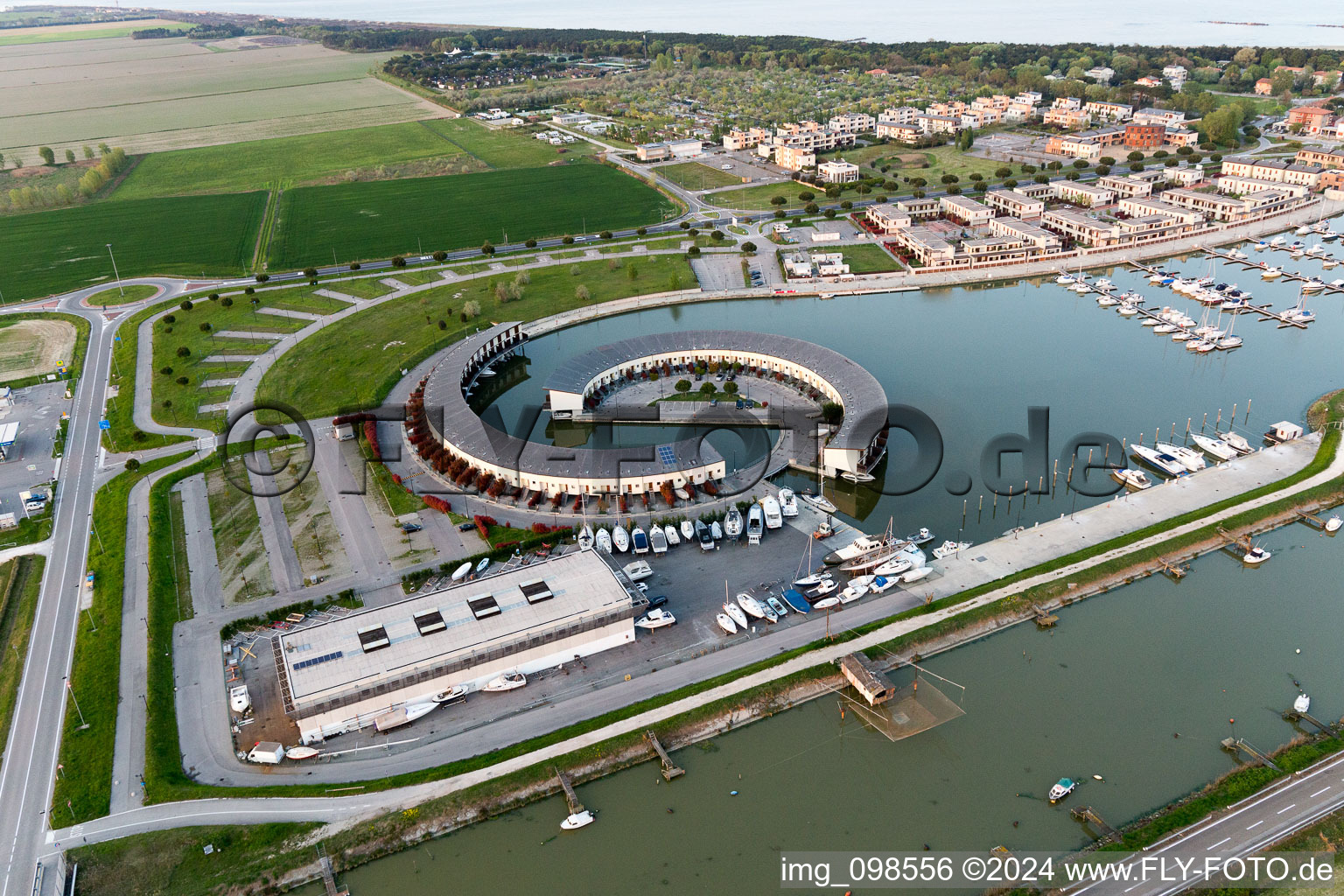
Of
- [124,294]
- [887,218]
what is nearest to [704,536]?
[887,218]

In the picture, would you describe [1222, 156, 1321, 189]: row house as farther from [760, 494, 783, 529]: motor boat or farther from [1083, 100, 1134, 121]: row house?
[760, 494, 783, 529]: motor boat

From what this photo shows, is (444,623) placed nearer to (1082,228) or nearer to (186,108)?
(1082,228)

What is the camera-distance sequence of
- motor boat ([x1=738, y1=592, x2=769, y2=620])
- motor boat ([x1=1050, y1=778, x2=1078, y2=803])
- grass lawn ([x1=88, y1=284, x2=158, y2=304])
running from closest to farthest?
1. motor boat ([x1=1050, y1=778, x2=1078, y2=803])
2. motor boat ([x1=738, y1=592, x2=769, y2=620])
3. grass lawn ([x1=88, y1=284, x2=158, y2=304])

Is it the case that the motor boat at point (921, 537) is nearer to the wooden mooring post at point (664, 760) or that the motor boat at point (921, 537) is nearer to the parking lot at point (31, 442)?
the wooden mooring post at point (664, 760)

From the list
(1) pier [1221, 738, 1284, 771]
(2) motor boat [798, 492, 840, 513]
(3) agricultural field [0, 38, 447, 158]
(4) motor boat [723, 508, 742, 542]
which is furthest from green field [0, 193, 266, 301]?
(1) pier [1221, 738, 1284, 771]

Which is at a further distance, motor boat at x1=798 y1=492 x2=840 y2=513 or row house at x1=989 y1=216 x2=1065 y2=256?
row house at x1=989 y1=216 x2=1065 y2=256
